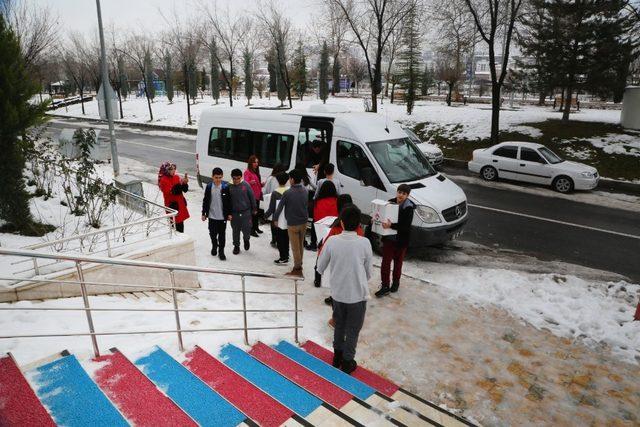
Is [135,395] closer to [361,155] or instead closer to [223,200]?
[223,200]

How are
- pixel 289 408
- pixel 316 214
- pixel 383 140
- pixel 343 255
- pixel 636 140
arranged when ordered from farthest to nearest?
pixel 636 140 → pixel 383 140 → pixel 316 214 → pixel 343 255 → pixel 289 408

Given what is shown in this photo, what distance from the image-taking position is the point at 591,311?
647cm

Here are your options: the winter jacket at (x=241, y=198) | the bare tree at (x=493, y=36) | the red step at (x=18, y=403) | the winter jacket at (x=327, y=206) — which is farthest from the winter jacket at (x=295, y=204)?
the bare tree at (x=493, y=36)

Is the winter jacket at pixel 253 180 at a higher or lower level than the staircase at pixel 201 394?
higher

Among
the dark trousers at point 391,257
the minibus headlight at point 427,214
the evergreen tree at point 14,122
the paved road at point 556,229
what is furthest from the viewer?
the paved road at point 556,229

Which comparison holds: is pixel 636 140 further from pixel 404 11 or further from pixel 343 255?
pixel 343 255

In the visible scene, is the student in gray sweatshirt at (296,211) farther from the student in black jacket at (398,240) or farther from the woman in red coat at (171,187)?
the woman in red coat at (171,187)

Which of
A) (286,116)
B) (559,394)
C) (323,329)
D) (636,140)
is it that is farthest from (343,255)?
(636,140)

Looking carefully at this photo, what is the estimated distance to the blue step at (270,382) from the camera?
383 centimetres

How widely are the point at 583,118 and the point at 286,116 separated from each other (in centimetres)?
1895

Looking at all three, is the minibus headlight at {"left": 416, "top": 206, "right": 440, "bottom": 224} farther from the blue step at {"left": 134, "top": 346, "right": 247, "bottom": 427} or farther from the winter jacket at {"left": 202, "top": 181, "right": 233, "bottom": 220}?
the blue step at {"left": 134, "top": 346, "right": 247, "bottom": 427}

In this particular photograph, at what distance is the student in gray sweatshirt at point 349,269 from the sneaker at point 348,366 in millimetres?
239

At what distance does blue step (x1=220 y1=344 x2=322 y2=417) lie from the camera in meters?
3.83

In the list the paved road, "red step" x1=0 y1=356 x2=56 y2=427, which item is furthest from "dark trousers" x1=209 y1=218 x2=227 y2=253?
the paved road
